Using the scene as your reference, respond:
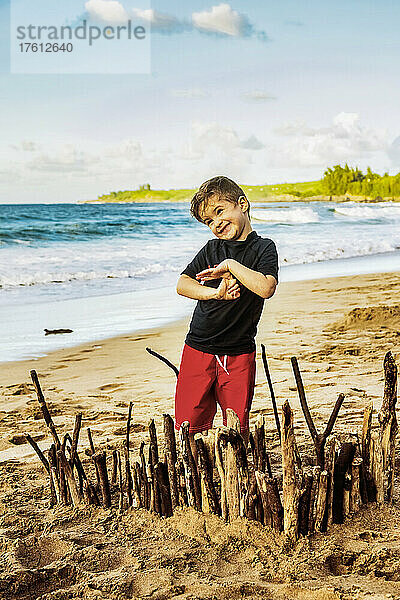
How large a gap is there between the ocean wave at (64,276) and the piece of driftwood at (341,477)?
27.2 feet

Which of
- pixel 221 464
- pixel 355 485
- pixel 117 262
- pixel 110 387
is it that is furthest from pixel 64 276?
pixel 355 485

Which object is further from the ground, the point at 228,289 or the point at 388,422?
the point at 228,289

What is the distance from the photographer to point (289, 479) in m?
1.89

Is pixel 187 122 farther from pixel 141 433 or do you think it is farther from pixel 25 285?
pixel 141 433

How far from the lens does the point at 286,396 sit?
381 cm

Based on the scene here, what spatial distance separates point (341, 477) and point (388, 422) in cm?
26


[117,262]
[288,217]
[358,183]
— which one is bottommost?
[117,262]

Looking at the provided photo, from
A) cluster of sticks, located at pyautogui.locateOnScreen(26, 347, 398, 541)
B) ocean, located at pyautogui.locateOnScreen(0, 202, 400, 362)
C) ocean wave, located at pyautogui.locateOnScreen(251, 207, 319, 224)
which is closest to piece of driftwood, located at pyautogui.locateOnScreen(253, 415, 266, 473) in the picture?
cluster of sticks, located at pyautogui.locateOnScreen(26, 347, 398, 541)

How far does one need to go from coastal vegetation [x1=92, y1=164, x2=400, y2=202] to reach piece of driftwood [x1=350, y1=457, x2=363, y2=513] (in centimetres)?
3266

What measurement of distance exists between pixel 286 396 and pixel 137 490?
5.89 ft

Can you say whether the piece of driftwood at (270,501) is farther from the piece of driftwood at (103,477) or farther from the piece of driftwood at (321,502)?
the piece of driftwood at (103,477)

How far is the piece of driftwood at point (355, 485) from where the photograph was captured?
6.58 feet

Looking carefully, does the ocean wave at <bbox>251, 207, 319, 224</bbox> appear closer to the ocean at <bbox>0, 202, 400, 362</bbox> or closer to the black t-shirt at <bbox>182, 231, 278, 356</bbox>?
the ocean at <bbox>0, 202, 400, 362</bbox>

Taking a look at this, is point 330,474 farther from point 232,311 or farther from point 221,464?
point 232,311
